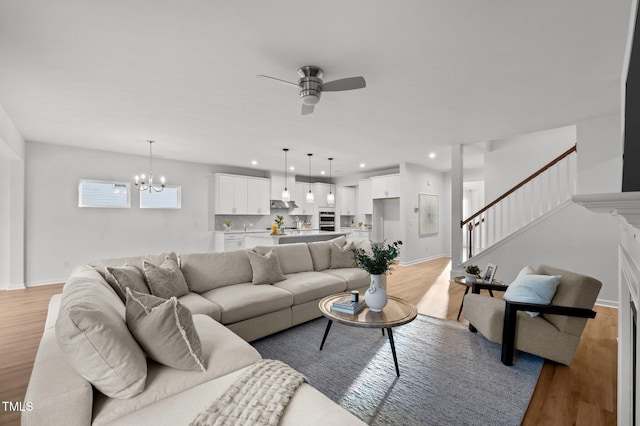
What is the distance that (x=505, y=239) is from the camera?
5094 mm

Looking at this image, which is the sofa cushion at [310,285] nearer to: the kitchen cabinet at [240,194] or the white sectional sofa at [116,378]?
the white sectional sofa at [116,378]

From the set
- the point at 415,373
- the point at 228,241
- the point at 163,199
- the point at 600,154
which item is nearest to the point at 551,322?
the point at 415,373

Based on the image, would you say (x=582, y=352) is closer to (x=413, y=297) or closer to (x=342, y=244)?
(x=413, y=297)

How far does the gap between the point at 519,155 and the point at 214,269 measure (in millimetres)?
6256

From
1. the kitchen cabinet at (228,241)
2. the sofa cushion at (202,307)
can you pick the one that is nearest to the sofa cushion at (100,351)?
the sofa cushion at (202,307)

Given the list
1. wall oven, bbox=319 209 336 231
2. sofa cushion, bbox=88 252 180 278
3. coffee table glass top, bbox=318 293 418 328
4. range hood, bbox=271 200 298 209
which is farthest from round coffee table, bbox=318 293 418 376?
wall oven, bbox=319 209 336 231

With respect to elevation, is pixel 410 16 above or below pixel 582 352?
above

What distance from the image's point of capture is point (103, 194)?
6129mm

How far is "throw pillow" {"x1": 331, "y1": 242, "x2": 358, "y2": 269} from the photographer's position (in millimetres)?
4469

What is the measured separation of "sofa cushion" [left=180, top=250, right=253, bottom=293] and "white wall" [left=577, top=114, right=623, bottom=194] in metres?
4.83

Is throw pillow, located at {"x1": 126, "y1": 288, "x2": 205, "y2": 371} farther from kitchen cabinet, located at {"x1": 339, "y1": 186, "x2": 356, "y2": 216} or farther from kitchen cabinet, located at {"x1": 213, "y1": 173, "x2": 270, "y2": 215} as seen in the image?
kitchen cabinet, located at {"x1": 339, "y1": 186, "x2": 356, "y2": 216}

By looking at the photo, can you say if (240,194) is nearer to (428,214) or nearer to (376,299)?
(428,214)

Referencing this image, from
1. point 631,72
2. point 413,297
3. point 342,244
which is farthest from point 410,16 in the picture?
point 413,297

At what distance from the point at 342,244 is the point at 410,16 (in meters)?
3.30
